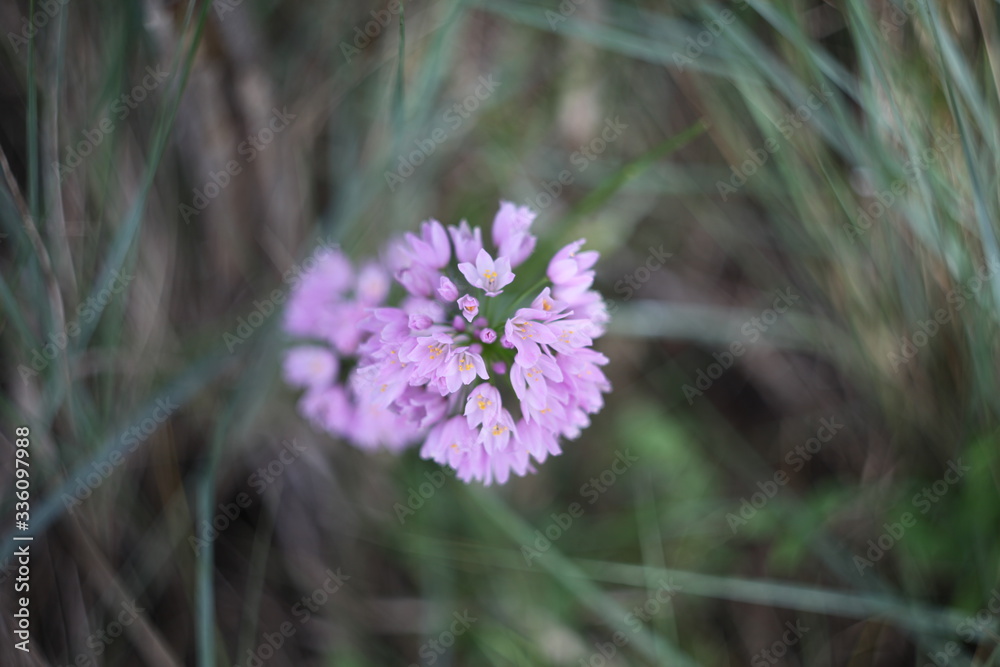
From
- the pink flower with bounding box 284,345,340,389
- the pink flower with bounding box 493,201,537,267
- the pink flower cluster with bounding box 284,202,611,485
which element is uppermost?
the pink flower with bounding box 284,345,340,389

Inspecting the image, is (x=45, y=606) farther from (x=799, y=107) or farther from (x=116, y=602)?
(x=799, y=107)

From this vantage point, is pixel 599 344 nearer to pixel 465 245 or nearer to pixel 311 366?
pixel 311 366

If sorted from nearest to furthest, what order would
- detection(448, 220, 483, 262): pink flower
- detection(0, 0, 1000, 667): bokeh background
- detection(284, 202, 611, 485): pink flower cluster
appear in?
detection(284, 202, 611, 485): pink flower cluster
detection(448, 220, 483, 262): pink flower
detection(0, 0, 1000, 667): bokeh background

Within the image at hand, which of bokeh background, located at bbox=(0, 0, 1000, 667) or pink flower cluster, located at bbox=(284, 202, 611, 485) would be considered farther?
bokeh background, located at bbox=(0, 0, 1000, 667)

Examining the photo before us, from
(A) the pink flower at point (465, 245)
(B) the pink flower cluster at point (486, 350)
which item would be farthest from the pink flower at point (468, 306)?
(A) the pink flower at point (465, 245)

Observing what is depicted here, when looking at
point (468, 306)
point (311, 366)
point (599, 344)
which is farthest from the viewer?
point (599, 344)

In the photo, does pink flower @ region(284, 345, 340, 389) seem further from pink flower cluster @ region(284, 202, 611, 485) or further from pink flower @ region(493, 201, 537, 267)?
pink flower @ region(493, 201, 537, 267)

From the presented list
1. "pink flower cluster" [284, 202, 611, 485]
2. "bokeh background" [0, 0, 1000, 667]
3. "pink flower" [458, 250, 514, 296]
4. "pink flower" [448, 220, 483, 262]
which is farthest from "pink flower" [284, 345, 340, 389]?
"pink flower" [458, 250, 514, 296]

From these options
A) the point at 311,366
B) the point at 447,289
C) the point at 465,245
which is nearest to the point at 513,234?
the point at 465,245
